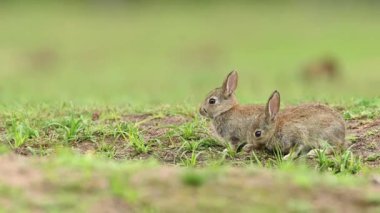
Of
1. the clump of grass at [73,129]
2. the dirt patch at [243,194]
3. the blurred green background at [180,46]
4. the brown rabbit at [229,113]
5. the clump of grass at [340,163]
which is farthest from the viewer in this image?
the blurred green background at [180,46]

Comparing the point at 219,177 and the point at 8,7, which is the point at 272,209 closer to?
the point at 219,177

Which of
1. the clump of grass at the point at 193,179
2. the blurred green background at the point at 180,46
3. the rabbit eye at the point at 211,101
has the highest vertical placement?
the rabbit eye at the point at 211,101

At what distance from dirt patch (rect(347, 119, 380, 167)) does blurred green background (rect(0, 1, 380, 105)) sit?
2.76 metres

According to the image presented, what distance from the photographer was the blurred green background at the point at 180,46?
20.2 metres

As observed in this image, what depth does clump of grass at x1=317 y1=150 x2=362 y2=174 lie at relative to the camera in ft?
27.2

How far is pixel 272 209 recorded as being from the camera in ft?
→ 20.4

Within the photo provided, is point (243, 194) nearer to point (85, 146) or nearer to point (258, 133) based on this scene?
point (258, 133)

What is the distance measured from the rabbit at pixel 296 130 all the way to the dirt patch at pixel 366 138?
237 millimetres

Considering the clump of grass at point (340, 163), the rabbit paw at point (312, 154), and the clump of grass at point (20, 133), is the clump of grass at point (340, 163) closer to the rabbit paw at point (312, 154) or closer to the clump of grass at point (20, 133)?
the rabbit paw at point (312, 154)

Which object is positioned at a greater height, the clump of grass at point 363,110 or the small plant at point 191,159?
the clump of grass at point 363,110

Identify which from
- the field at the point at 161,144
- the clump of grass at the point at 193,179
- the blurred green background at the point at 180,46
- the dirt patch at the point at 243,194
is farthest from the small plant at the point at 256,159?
the blurred green background at the point at 180,46

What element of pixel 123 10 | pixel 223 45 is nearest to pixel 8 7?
pixel 123 10

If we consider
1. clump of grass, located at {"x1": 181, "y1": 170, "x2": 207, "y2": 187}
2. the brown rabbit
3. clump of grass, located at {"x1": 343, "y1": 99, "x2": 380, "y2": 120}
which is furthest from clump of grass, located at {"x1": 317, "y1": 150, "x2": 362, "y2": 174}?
clump of grass, located at {"x1": 181, "y1": 170, "x2": 207, "y2": 187}

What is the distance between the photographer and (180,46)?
1220 inches
